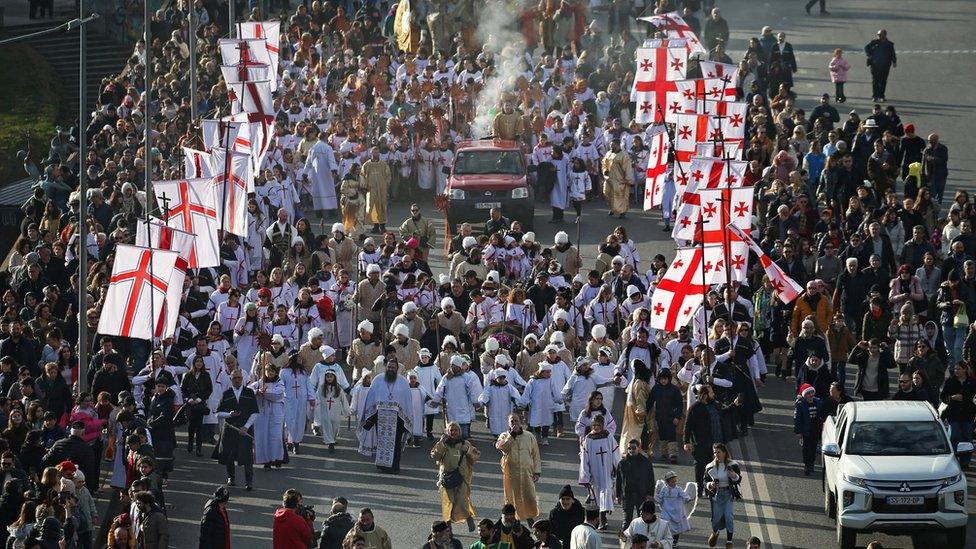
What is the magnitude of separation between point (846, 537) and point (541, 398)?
560cm

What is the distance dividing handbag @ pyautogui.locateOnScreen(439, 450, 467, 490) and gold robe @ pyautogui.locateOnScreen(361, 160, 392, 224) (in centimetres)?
1434

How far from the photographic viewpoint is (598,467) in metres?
23.5

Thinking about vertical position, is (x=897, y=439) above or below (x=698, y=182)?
below

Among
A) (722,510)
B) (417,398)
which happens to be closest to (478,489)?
(417,398)

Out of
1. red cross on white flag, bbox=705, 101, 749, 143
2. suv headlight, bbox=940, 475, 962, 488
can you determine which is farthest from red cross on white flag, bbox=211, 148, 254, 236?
suv headlight, bbox=940, 475, 962, 488

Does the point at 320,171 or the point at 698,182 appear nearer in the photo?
the point at 698,182

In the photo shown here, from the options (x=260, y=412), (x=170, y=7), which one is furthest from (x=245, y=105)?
(x=170, y=7)

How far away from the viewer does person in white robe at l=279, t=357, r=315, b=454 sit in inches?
1033

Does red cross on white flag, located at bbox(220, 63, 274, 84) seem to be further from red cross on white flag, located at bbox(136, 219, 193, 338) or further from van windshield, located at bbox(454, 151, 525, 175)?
red cross on white flag, located at bbox(136, 219, 193, 338)

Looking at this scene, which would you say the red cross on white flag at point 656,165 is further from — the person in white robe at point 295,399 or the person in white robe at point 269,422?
the person in white robe at point 269,422

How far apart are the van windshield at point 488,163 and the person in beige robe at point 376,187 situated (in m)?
1.36

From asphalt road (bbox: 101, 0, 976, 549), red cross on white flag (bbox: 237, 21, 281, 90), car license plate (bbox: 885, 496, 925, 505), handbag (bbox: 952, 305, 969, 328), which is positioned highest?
red cross on white flag (bbox: 237, 21, 281, 90)

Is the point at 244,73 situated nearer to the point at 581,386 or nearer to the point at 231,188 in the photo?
the point at 231,188

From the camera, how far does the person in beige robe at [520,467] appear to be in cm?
2333
